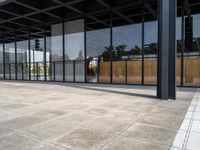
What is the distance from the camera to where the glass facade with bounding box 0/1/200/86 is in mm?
12697

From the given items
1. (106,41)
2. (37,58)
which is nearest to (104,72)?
(106,41)

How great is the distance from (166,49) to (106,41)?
7.54 m

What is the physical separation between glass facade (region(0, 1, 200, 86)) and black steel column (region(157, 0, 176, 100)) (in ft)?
15.4

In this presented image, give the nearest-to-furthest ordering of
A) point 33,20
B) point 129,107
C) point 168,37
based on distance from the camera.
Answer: point 129,107
point 168,37
point 33,20

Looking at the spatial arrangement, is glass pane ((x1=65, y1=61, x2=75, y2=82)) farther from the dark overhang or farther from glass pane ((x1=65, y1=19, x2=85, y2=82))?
the dark overhang

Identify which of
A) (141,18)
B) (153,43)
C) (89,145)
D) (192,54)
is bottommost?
(89,145)

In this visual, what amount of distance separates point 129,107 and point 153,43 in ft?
25.6

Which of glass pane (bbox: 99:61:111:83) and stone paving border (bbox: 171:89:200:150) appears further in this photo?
glass pane (bbox: 99:61:111:83)

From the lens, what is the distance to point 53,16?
1695 centimetres

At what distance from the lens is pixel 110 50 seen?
15.0 metres

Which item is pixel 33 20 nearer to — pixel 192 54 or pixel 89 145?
pixel 192 54

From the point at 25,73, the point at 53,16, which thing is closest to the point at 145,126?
the point at 53,16

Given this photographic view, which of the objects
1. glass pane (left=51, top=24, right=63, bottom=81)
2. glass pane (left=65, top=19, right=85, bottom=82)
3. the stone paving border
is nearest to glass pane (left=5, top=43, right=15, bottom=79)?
glass pane (left=51, top=24, right=63, bottom=81)

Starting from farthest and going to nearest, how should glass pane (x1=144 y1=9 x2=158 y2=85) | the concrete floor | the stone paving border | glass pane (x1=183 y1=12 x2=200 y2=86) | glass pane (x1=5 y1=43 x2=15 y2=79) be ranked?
1. glass pane (x1=5 y1=43 x2=15 y2=79)
2. glass pane (x1=144 y1=9 x2=158 y2=85)
3. glass pane (x1=183 y1=12 x2=200 y2=86)
4. the concrete floor
5. the stone paving border
